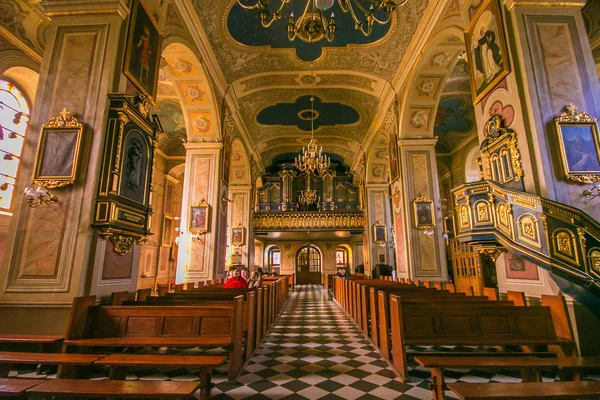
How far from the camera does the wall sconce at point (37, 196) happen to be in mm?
3771

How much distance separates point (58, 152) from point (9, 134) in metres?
5.33

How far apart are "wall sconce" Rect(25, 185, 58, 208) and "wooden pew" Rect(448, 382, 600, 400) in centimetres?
474

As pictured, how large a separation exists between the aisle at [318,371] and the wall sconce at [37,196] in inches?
119

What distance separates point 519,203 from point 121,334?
4922mm

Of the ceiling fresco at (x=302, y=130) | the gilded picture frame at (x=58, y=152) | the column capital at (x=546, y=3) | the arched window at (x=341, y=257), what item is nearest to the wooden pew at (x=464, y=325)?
the column capital at (x=546, y=3)

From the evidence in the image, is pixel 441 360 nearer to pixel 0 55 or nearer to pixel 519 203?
pixel 519 203

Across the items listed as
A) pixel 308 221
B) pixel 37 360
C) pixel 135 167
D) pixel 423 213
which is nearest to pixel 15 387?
pixel 37 360

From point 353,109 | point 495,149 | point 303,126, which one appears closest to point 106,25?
point 495,149

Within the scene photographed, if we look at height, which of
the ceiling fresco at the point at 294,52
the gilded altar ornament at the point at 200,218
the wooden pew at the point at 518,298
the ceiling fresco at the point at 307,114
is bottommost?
the wooden pew at the point at 518,298

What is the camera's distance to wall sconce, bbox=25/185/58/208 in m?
3.77

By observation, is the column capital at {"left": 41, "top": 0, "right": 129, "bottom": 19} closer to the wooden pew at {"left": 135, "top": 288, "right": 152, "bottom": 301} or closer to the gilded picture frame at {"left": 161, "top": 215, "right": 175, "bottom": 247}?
the wooden pew at {"left": 135, "top": 288, "right": 152, "bottom": 301}

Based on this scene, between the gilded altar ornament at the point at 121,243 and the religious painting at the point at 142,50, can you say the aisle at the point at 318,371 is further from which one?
the religious painting at the point at 142,50

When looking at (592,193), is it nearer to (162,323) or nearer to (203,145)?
(162,323)

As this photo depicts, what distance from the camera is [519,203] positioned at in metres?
3.78
